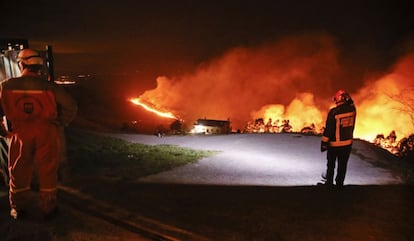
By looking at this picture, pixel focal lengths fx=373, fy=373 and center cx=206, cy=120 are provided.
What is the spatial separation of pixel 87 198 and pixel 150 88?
4503cm

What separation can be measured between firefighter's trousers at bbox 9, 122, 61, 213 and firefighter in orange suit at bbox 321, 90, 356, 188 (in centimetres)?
511

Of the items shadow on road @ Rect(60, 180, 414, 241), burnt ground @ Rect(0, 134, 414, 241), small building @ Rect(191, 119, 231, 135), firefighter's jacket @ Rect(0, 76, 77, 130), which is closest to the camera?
firefighter's jacket @ Rect(0, 76, 77, 130)

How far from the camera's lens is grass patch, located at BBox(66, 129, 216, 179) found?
885 cm

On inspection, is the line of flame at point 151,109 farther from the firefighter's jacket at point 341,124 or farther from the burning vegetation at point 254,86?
the firefighter's jacket at point 341,124

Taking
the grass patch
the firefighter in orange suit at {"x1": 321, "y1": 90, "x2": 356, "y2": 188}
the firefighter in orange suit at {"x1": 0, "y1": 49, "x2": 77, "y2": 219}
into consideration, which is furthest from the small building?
the firefighter in orange suit at {"x1": 0, "y1": 49, "x2": 77, "y2": 219}

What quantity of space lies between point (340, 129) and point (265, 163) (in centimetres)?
429

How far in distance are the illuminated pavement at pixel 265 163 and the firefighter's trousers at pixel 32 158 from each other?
3.05m

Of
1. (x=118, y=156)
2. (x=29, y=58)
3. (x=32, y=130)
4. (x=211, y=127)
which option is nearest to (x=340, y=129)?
(x=32, y=130)

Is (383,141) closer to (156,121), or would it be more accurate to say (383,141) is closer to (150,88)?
(156,121)

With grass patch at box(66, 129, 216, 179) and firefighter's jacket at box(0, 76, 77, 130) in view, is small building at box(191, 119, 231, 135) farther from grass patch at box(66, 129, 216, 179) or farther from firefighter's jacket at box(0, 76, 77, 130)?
firefighter's jacket at box(0, 76, 77, 130)

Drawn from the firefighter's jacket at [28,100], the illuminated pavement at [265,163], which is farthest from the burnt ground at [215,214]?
the firefighter's jacket at [28,100]

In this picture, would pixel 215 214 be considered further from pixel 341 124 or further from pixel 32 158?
pixel 341 124

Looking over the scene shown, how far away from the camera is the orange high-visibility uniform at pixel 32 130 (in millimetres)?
4840

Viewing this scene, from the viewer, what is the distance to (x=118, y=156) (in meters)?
10.9
